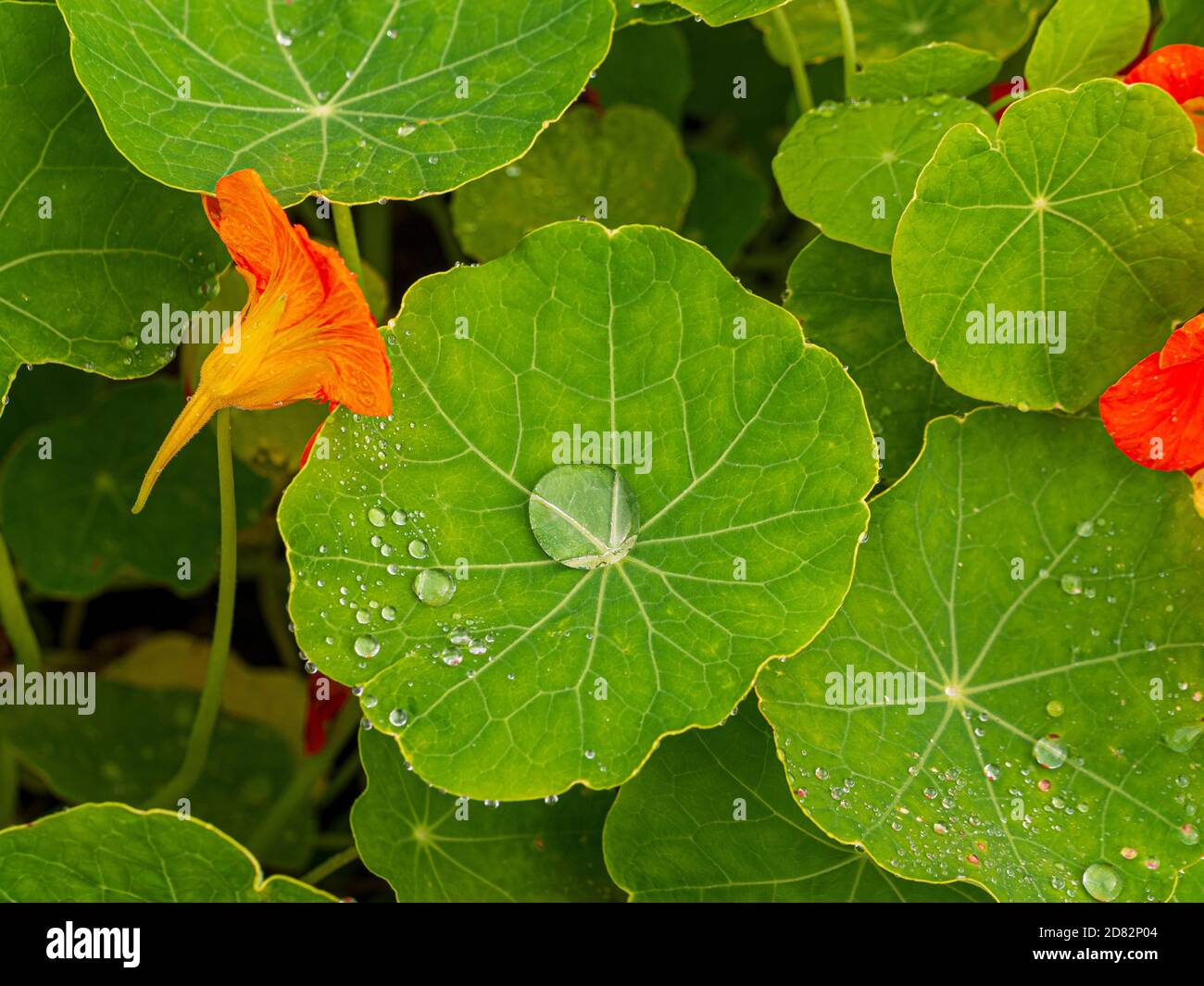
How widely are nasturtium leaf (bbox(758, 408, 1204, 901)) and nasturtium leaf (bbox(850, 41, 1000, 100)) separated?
40 centimetres

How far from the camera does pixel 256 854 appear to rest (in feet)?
4.58

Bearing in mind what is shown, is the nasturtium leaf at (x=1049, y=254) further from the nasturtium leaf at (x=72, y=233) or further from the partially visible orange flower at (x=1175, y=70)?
the nasturtium leaf at (x=72, y=233)

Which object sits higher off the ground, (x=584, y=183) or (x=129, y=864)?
(x=584, y=183)

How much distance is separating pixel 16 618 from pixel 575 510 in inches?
31.2

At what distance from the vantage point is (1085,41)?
3.86 ft

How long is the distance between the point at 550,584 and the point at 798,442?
0.29 metres

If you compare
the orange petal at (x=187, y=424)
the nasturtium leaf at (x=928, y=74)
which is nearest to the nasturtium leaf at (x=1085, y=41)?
the nasturtium leaf at (x=928, y=74)

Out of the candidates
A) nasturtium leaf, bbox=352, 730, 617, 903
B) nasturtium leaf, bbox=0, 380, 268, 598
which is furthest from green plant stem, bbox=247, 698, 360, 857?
nasturtium leaf, bbox=0, 380, 268, 598

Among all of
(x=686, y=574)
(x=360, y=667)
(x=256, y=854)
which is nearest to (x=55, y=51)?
(x=360, y=667)

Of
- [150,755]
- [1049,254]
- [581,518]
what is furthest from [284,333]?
[150,755]

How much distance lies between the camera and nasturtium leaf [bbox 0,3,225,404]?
3.54 ft

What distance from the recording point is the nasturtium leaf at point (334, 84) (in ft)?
3.32

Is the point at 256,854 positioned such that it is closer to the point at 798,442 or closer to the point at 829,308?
the point at 798,442

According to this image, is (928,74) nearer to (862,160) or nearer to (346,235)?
(862,160)
